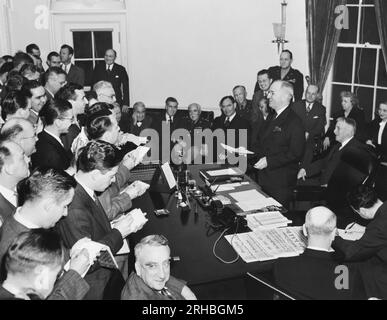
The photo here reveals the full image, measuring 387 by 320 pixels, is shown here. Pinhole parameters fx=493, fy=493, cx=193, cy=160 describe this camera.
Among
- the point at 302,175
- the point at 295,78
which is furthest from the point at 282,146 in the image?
the point at 295,78

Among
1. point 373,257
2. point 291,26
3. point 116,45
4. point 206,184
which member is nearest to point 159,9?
point 116,45

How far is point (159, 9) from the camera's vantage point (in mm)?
8328

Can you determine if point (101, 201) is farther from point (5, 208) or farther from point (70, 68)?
point (70, 68)

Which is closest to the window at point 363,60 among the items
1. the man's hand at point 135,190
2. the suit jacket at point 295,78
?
the suit jacket at point 295,78

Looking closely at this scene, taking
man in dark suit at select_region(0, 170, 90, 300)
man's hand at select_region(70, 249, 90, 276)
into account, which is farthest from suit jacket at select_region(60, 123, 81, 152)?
man's hand at select_region(70, 249, 90, 276)

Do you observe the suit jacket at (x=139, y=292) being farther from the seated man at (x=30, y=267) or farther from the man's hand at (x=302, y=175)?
the man's hand at (x=302, y=175)

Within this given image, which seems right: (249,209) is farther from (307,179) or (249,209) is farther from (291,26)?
(291,26)

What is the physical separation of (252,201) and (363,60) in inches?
166

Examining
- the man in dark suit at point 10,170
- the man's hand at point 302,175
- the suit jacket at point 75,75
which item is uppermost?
the suit jacket at point 75,75

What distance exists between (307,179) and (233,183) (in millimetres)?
1377

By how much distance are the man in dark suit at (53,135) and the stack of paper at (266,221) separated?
1.44m

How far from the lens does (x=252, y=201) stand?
12.1 ft

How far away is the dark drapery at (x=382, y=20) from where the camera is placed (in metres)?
6.30

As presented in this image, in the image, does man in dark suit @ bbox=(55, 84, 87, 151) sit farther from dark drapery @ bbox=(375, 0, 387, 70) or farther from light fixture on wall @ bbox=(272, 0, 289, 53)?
dark drapery @ bbox=(375, 0, 387, 70)
